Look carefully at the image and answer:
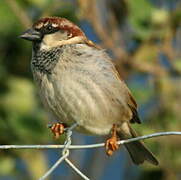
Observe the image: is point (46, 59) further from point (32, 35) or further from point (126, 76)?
point (126, 76)

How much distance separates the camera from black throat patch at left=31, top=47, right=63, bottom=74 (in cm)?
287

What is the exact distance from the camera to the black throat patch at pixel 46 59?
9.41 ft

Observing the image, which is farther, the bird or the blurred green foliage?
the blurred green foliage

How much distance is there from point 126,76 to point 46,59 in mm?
966

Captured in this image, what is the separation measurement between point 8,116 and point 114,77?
30.5 inches

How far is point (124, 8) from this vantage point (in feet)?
12.3

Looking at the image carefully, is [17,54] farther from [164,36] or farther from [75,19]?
[164,36]

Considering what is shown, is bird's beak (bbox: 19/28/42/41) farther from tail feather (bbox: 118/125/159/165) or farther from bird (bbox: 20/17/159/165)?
tail feather (bbox: 118/125/159/165)

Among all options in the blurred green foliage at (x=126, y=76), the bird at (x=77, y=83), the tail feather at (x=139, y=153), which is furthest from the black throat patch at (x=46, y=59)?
the blurred green foliage at (x=126, y=76)

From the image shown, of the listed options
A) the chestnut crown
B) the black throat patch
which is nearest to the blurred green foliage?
the chestnut crown

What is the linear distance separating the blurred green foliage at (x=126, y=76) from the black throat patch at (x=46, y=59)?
1.95 ft

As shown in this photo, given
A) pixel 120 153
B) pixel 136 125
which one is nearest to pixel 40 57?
pixel 136 125

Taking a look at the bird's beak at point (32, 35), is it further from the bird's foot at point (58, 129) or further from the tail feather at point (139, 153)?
the tail feather at point (139, 153)

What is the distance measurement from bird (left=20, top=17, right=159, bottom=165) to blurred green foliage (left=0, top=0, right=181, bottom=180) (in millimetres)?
427
